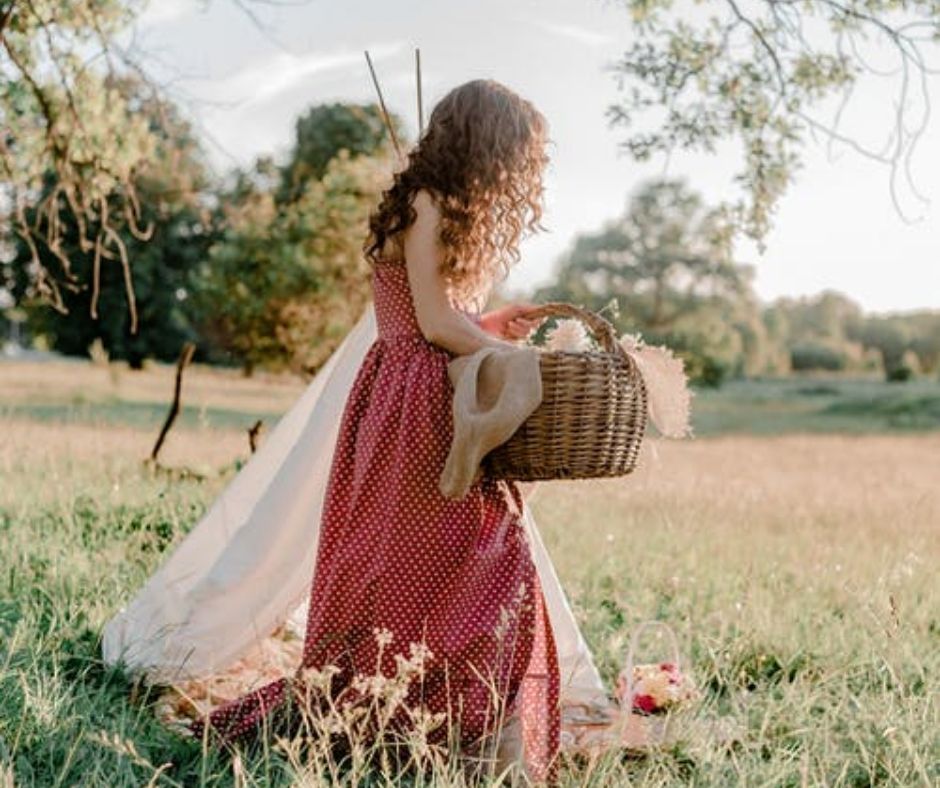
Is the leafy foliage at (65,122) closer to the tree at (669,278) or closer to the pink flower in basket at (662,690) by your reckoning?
the pink flower in basket at (662,690)

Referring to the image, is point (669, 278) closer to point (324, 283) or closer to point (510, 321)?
point (324, 283)

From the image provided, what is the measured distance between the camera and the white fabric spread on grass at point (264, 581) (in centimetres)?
462

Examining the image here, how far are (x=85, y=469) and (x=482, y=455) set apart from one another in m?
5.30

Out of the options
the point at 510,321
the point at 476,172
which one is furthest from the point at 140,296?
the point at 476,172

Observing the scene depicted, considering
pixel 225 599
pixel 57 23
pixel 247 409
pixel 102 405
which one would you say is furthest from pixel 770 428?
pixel 225 599

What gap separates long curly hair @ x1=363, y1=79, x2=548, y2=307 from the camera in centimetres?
374

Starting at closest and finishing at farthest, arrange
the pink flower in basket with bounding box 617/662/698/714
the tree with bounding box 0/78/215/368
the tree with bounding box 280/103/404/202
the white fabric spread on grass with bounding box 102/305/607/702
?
the pink flower in basket with bounding box 617/662/698/714 → the white fabric spread on grass with bounding box 102/305/607/702 → the tree with bounding box 280/103/404/202 → the tree with bounding box 0/78/215/368

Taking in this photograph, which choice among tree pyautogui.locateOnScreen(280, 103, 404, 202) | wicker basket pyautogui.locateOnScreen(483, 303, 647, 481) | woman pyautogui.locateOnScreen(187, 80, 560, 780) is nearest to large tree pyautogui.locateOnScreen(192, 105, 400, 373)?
tree pyautogui.locateOnScreen(280, 103, 404, 202)

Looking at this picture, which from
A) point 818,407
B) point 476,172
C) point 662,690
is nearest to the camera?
point 476,172

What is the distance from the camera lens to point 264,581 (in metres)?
4.71

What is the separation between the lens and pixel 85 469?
327 inches

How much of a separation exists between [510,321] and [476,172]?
0.61 m

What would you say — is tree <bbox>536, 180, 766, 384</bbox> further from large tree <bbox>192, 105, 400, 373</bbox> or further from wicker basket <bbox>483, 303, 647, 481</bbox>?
wicker basket <bbox>483, 303, 647, 481</bbox>

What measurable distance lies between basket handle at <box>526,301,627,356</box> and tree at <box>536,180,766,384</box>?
122ft
